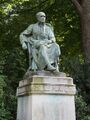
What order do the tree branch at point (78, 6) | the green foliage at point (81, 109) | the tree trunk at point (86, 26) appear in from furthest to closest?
the tree branch at point (78, 6)
the tree trunk at point (86, 26)
the green foliage at point (81, 109)

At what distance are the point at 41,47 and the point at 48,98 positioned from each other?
140 centimetres

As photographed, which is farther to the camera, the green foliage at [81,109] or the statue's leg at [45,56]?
the green foliage at [81,109]

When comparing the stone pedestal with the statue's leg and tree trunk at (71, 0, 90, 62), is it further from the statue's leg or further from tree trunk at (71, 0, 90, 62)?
tree trunk at (71, 0, 90, 62)

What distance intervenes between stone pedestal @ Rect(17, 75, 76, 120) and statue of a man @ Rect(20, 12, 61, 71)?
0.47 metres

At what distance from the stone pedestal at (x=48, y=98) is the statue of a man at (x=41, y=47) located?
0.47 m

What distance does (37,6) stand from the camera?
69.3 ft

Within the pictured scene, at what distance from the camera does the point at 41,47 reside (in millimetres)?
10656

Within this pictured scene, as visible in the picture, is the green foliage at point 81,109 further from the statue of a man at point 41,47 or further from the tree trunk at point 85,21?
the tree trunk at point 85,21

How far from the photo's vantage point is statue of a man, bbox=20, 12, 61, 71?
10633 mm

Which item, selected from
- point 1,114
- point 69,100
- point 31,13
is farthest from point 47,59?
point 31,13

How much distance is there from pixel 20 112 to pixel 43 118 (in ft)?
3.29

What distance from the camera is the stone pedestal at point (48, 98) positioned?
10125mm

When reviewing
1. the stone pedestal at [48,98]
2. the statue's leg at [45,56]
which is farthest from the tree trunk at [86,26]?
the stone pedestal at [48,98]

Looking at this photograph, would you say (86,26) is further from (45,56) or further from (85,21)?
(45,56)
